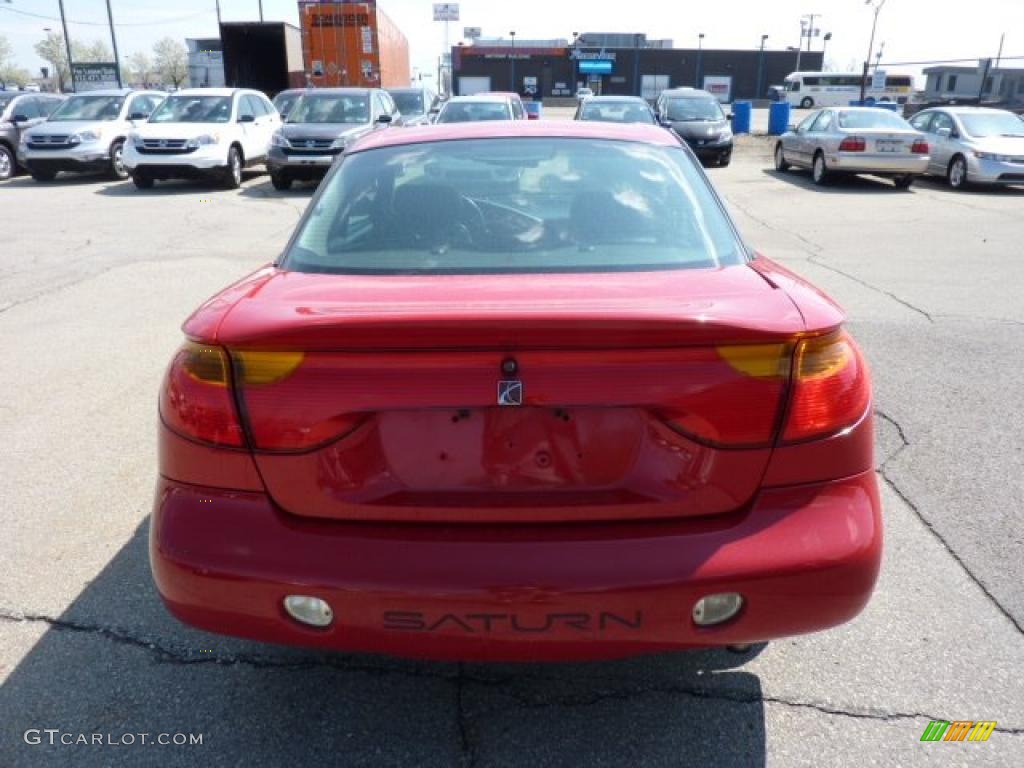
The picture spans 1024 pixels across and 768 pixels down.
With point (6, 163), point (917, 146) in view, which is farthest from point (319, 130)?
point (917, 146)

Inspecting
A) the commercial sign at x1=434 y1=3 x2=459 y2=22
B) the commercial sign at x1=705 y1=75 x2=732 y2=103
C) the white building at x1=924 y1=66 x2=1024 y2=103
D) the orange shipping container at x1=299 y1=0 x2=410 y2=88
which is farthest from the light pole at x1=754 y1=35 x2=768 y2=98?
the orange shipping container at x1=299 y1=0 x2=410 y2=88

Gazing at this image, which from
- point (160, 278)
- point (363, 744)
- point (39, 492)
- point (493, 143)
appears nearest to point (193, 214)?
point (160, 278)

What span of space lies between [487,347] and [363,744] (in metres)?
1.26

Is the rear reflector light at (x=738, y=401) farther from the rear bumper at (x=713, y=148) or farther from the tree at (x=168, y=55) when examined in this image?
the tree at (x=168, y=55)

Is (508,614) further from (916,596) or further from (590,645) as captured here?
(916,596)

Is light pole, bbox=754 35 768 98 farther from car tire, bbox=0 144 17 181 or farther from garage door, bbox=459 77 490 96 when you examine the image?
car tire, bbox=0 144 17 181

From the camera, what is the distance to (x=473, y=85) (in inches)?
3187

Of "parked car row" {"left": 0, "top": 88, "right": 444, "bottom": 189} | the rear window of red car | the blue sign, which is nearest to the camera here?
the rear window of red car

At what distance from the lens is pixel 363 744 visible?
2.32 meters

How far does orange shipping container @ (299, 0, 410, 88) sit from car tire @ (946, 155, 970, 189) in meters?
16.0

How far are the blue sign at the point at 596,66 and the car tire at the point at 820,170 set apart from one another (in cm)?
7206

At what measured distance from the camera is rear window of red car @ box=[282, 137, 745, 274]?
8.25ft

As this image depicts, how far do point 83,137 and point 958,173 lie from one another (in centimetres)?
1791

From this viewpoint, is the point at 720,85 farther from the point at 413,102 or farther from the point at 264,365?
the point at 264,365
